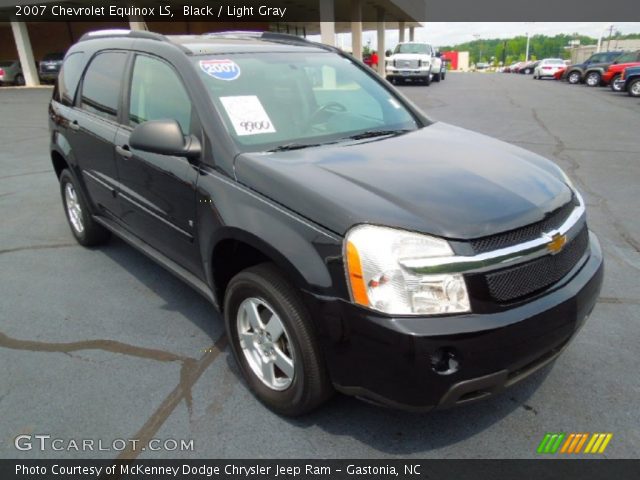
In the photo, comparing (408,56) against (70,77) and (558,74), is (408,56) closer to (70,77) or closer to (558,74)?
(558,74)

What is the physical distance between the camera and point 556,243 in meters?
2.22

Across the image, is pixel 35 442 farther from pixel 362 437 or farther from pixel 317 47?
pixel 317 47

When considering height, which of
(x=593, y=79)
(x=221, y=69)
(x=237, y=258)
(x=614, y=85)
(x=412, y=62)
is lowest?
(x=593, y=79)

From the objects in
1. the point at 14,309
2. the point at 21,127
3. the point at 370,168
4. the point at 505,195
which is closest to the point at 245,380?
the point at 370,168

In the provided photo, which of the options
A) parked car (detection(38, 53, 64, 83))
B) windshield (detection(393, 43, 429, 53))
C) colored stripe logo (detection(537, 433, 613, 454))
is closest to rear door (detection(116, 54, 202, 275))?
colored stripe logo (detection(537, 433, 613, 454))

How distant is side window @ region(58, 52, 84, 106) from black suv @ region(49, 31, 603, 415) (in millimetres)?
818

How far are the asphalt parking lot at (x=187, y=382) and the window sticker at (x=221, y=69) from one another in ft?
5.33

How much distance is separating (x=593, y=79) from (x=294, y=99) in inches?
1182

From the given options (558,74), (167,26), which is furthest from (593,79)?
(167,26)

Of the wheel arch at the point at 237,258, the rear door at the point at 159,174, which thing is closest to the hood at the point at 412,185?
the wheel arch at the point at 237,258

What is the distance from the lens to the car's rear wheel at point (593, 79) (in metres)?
27.3

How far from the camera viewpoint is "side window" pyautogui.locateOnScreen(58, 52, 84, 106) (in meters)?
4.35

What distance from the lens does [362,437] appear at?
94.7 inches

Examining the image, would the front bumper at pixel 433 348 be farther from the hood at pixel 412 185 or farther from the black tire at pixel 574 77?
the black tire at pixel 574 77
